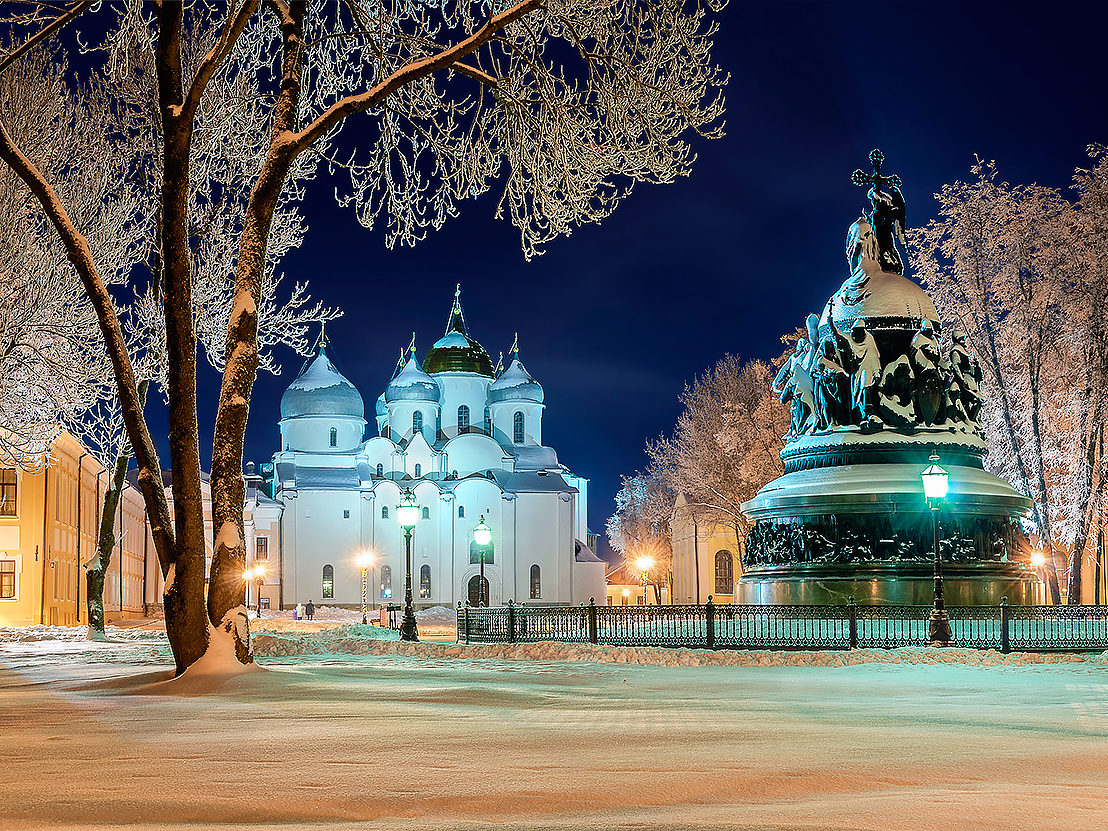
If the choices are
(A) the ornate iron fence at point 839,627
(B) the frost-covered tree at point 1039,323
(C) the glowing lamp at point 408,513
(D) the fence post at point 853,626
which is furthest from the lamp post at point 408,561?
(B) the frost-covered tree at point 1039,323

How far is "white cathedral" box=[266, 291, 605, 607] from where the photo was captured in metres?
70.6

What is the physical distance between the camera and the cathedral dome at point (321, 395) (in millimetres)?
73062

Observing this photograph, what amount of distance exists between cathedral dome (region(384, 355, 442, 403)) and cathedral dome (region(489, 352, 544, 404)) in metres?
3.93

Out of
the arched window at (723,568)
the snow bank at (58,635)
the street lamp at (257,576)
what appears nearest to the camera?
the snow bank at (58,635)

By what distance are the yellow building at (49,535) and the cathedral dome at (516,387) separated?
107ft

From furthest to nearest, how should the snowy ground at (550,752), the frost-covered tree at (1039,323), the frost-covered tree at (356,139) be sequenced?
the frost-covered tree at (1039,323) → the frost-covered tree at (356,139) → the snowy ground at (550,752)

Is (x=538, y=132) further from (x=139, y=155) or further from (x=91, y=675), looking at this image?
(x=139, y=155)

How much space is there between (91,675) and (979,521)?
1462 centimetres

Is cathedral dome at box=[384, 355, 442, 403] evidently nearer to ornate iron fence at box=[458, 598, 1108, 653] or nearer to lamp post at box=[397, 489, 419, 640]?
lamp post at box=[397, 489, 419, 640]

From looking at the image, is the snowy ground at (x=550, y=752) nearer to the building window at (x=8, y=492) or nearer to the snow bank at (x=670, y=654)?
the snow bank at (x=670, y=654)

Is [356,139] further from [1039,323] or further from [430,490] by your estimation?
[430,490]

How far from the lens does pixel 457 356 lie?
3123 inches

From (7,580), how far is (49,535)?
75.1 inches

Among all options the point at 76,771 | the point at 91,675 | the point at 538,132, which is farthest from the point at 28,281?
the point at 76,771
